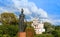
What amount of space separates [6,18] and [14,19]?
1.54 meters

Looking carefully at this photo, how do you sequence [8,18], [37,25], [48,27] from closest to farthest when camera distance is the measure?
[8,18] < [48,27] < [37,25]

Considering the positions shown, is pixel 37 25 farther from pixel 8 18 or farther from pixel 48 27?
pixel 8 18

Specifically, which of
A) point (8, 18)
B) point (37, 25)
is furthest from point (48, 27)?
point (8, 18)

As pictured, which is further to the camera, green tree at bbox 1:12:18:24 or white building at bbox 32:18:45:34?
white building at bbox 32:18:45:34

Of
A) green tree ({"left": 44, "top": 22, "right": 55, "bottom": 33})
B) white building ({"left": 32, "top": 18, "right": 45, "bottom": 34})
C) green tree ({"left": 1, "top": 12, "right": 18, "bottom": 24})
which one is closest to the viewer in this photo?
green tree ({"left": 1, "top": 12, "right": 18, "bottom": 24})

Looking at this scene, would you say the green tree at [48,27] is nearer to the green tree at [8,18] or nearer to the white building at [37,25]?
the white building at [37,25]

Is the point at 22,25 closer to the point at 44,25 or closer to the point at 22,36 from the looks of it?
the point at 22,36

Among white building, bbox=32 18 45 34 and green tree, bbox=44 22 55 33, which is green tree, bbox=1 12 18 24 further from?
white building, bbox=32 18 45 34

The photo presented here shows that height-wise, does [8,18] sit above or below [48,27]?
above

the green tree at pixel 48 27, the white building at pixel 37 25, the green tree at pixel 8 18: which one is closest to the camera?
the green tree at pixel 8 18

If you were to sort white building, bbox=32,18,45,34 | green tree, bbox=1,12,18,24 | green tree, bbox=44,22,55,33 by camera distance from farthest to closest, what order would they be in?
white building, bbox=32,18,45,34, green tree, bbox=44,22,55,33, green tree, bbox=1,12,18,24

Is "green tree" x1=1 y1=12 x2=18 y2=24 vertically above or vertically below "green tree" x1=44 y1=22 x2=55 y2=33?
above

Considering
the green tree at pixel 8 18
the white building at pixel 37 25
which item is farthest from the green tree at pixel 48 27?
the green tree at pixel 8 18

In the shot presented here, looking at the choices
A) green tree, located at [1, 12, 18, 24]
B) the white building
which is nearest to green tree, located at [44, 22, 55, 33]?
the white building
